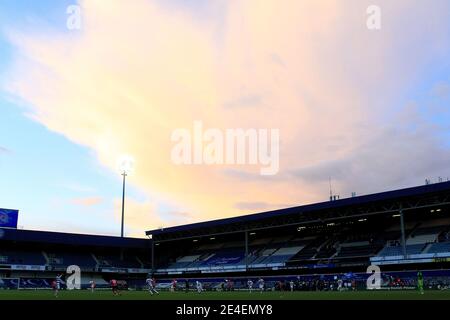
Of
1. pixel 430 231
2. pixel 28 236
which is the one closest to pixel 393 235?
pixel 430 231

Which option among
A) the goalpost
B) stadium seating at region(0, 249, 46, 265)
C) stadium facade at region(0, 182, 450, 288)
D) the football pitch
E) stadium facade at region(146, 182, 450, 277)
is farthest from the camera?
stadium seating at region(0, 249, 46, 265)

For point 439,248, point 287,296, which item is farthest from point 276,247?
point 287,296

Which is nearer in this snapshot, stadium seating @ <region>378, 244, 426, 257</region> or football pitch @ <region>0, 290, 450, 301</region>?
football pitch @ <region>0, 290, 450, 301</region>

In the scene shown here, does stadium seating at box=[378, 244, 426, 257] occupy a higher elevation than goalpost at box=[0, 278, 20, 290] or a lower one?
higher

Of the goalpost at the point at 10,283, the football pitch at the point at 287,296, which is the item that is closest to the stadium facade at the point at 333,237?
the football pitch at the point at 287,296

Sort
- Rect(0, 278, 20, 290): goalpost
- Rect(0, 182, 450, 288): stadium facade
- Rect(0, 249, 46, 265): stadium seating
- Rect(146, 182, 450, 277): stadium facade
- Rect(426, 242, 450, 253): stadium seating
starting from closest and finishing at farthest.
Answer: Rect(426, 242, 450, 253): stadium seating < Rect(146, 182, 450, 277): stadium facade < Rect(0, 182, 450, 288): stadium facade < Rect(0, 278, 20, 290): goalpost < Rect(0, 249, 46, 265): stadium seating

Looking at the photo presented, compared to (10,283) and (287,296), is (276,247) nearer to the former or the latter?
(10,283)

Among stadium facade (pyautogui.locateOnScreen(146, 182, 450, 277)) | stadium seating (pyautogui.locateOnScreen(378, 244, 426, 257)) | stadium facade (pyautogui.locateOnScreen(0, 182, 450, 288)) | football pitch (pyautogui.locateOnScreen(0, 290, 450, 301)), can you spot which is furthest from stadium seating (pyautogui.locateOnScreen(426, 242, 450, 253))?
football pitch (pyautogui.locateOnScreen(0, 290, 450, 301))

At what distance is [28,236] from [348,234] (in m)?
51.0

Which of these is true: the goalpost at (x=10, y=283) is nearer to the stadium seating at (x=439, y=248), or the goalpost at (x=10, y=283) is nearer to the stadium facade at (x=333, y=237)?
the stadium facade at (x=333, y=237)

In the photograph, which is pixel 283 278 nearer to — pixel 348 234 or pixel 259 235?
pixel 348 234

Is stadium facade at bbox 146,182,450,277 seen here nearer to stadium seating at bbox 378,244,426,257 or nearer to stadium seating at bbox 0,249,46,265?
stadium seating at bbox 378,244,426,257
